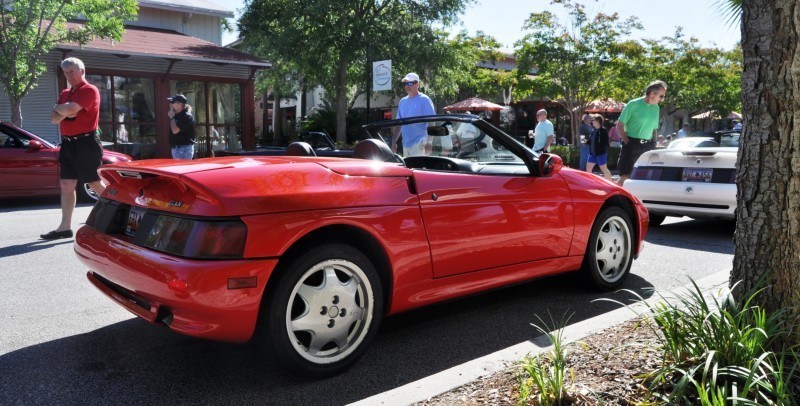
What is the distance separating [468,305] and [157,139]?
609 inches

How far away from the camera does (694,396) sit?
8.23ft

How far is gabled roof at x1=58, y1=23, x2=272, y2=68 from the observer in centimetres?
1605

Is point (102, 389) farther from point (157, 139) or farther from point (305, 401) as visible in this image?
point (157, 139)

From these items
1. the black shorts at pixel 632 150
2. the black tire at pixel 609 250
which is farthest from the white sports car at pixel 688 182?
the black tire at pixel 609 250

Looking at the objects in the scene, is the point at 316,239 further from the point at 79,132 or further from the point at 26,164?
the point at 26,164

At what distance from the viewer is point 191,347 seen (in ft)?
12.0

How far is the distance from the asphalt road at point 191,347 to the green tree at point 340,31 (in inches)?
681

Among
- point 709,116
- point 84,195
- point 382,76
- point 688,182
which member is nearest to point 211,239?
point 688,182

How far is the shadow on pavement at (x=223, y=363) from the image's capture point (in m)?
3.01

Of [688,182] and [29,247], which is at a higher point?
[688,182]

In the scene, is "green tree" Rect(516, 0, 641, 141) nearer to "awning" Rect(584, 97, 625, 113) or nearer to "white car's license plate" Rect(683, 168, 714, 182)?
"awning" Rect(584, 97, 625, 113)

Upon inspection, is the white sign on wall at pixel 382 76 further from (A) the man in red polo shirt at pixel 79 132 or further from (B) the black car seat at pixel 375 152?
(B) the black car seat at pixel 375 152

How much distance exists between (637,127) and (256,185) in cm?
691

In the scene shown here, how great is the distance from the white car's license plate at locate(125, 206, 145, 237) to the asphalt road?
690 millimetres
